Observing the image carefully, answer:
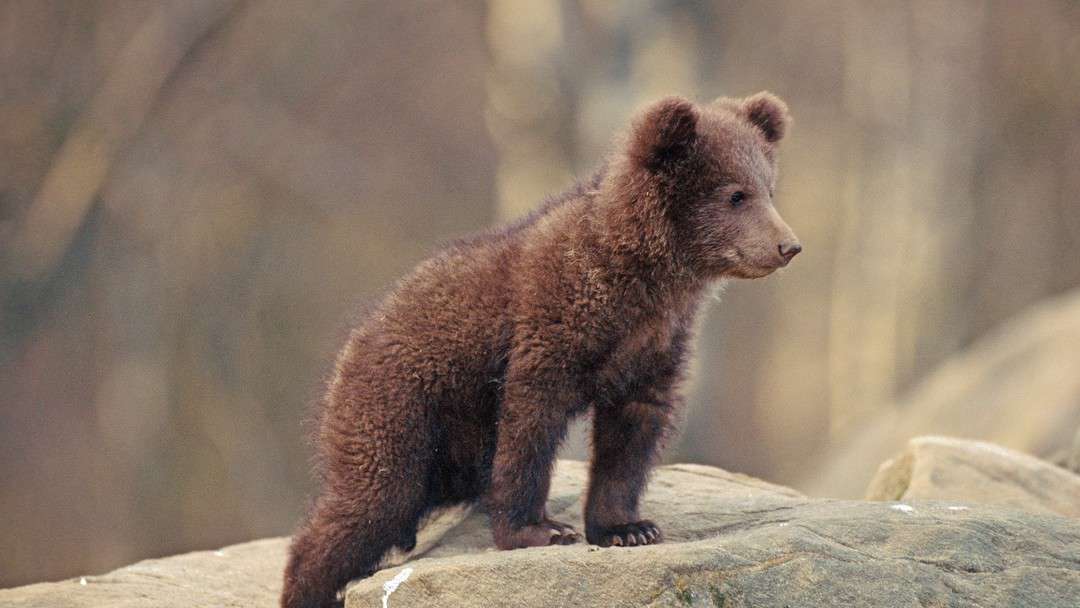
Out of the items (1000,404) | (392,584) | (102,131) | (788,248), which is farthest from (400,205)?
(392,584)

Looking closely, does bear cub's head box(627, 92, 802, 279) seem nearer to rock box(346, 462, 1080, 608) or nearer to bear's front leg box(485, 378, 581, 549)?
bear's front leg box(485, 378, 581, 549)

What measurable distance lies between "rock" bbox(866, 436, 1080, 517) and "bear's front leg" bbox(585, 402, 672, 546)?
2.32 meters

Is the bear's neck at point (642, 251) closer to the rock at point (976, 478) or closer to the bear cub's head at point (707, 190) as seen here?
the bear cub's head at point (707, 190)

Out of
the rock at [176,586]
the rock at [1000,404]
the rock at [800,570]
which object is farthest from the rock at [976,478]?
the rock at [176,586]

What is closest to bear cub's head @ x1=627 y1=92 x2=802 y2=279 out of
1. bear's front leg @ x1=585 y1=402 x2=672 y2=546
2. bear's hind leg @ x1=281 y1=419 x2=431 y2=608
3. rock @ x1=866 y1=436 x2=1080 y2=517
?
bear's front leg @ x1=585 y1=402 x2=672 y2=546

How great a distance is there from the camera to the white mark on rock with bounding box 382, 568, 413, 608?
5.96 meters

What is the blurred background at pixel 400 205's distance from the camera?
1689 cm

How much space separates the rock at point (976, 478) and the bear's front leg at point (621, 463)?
2323 mm

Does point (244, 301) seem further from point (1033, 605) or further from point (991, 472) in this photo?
point (1033, 605)

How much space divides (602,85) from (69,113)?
17.7ft

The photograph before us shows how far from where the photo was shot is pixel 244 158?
1825cm

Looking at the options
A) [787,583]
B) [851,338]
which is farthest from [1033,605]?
[851,338]

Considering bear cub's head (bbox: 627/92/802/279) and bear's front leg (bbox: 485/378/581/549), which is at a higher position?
bear cub's head (bbox: 627/92/802/279)

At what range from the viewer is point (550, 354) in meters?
6.59
